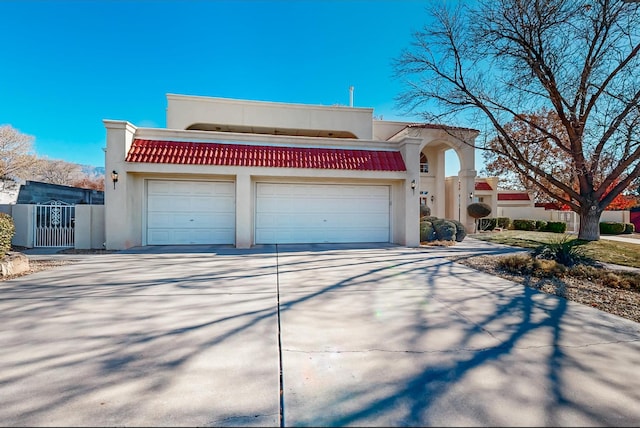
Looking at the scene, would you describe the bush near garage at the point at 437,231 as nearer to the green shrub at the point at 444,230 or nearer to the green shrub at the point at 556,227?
the green shrub at the point at 444,230

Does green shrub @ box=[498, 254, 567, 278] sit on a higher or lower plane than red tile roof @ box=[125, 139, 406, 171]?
lower

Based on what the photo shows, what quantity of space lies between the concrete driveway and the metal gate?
228 inches

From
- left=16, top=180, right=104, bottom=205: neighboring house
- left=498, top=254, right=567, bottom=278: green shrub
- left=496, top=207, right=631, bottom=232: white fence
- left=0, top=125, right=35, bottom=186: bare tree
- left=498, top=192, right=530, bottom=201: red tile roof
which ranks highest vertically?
left=0, top=125, right=35, bottom=186: bare tree

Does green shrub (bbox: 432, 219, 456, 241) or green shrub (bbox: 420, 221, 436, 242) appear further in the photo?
green shrub (bbox: 432, 219, 456, 241)

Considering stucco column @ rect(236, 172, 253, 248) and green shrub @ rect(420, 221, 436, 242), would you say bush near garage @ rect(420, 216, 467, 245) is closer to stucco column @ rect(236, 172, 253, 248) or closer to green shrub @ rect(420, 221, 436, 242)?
green shrub @ rect(420, 221, 436, 242)

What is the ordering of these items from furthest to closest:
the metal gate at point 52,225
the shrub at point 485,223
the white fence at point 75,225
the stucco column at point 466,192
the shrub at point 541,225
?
the shrub at point 541,225 → the shrub at point 485,223 → the stucco column at point 466,192 → the metal gate at point 52,225 → the white fence at point 75,225

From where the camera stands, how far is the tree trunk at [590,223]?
11.9 metres

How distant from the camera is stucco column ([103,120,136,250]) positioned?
980 centimetres

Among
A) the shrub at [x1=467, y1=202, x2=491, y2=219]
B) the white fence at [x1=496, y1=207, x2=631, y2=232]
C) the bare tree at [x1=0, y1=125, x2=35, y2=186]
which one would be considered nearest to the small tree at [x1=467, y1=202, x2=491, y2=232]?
the shrub at [x1=467, y1=202, x2=491, y2=219]

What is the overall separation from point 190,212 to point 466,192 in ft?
53.1

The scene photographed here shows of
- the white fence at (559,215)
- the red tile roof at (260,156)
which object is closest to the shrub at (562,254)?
the red tile roof at (260,156)

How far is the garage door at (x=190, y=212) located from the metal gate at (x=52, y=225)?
106 inches

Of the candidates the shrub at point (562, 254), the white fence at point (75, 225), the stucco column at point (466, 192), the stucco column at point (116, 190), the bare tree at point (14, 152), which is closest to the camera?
the shrub at point (562, 254)

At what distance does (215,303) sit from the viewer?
457 centimetres
